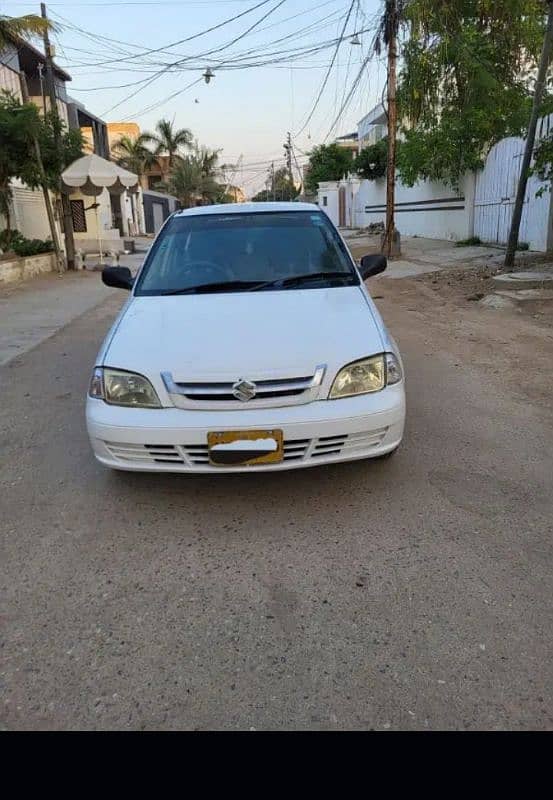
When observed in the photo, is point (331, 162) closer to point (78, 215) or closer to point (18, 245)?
point (78, 215)

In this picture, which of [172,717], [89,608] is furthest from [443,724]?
[89,608]

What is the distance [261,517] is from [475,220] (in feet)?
57.3

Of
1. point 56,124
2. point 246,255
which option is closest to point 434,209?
point 56,124

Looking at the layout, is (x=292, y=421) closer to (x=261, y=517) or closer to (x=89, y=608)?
(x=261, y=517)

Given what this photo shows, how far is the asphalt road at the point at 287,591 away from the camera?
2139mm

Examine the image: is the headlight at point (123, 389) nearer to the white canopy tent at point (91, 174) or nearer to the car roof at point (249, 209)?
the car roof at point (249, 209)

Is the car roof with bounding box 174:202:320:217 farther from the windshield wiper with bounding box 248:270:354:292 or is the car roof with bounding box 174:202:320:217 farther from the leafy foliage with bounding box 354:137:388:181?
the leafy foliage with bounding box 354:137:388:181

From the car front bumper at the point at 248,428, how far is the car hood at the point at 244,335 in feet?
0.66

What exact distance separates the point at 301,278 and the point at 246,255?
546 millimetres

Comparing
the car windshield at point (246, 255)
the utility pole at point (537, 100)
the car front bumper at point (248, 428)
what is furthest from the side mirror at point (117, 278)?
the utility pole at point (537, 100)

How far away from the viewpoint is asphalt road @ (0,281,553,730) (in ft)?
7.02

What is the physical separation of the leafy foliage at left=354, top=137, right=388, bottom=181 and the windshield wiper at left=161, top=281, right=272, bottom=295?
2811cm

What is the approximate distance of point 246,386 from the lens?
10.3 feet

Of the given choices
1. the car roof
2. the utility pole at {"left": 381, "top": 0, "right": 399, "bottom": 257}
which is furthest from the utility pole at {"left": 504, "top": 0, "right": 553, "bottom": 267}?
the car roof
